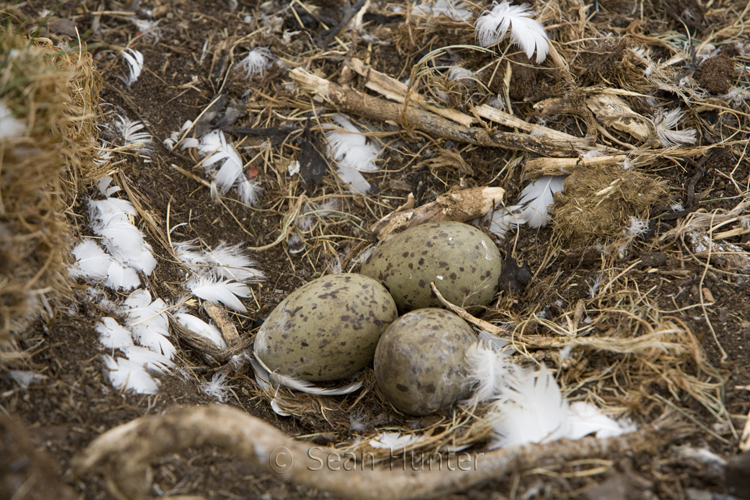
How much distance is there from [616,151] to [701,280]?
0.86 meters

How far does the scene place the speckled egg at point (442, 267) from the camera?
8.06 feet

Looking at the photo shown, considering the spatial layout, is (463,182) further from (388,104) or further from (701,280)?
(701,280)

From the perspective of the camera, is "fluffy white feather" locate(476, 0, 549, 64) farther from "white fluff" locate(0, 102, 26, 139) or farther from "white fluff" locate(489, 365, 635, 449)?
"white fluff" locate(0, 102, 26, 139)

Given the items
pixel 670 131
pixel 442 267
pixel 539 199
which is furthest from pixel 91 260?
pixel 670 131

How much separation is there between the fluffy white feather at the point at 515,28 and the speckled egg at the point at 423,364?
5.70 feet

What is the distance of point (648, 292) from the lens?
223cm

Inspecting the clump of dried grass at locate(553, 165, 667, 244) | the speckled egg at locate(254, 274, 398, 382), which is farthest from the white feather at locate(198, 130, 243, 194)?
the clump of dried grass at locate(553, 165, 667, 244)

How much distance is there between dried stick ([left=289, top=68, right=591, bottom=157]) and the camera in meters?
2.82

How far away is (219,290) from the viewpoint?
2.71 metres

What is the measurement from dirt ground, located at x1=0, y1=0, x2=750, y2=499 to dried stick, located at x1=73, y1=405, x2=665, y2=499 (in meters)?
0.06

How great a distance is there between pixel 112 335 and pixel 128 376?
24 cm

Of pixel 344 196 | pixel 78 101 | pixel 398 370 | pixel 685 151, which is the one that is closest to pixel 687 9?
pixel 685 151

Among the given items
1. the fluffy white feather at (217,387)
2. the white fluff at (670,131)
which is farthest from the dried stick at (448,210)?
the fluffy white feather at (217,387)

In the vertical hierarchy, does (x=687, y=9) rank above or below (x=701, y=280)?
above
